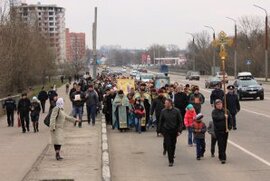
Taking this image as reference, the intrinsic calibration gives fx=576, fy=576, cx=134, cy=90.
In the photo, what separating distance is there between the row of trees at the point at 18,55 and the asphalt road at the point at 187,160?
22.4 meters

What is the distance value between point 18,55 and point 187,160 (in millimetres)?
40075

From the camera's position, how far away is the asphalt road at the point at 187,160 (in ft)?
39.0

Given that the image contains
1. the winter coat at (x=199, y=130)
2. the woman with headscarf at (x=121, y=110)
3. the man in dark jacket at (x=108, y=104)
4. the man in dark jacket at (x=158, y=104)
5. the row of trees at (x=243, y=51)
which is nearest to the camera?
the winter coat at (x=199, y=130)

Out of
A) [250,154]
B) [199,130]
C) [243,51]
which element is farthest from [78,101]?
[243,51]

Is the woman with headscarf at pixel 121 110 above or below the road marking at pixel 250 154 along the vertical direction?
above

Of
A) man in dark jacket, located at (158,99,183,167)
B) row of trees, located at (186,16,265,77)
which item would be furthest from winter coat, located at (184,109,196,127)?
row of trees, located at (186,16,265,77)

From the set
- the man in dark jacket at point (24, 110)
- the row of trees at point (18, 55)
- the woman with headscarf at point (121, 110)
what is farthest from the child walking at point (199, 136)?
the row of trees at point (18, 55)

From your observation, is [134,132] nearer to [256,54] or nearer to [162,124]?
[162,124]

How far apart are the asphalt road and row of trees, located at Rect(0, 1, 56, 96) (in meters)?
22.4

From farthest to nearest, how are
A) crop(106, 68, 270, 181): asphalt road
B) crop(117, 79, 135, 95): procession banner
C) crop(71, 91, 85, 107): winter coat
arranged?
crop(117, 79, 135, 95): procession banner → crop(71, 91, 85, 107): winter coat → crop(106, 68, 270, 181): asphalt road

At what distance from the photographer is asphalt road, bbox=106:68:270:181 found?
1188cm

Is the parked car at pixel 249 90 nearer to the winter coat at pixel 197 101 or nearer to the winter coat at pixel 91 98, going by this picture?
the winter coat at pixel 91 98

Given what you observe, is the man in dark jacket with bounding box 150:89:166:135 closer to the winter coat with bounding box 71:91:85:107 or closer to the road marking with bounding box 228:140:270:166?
the road marking with bounding box 228:140:270:166

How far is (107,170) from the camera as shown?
12125 mm
